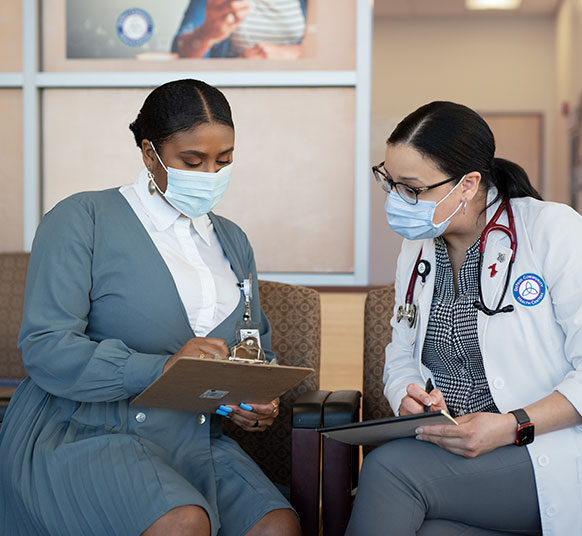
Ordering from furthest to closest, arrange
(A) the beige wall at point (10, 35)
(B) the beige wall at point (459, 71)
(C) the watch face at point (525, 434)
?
(B) the beige wall at point (459, 71) < (A) the beige wall at point (10, 35) < (C) the watch face at point (525, 434)

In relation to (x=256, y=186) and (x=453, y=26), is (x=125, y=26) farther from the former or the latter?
(x=453, y=26)

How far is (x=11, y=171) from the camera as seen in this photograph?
3543mm

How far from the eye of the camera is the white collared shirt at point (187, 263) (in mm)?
2219

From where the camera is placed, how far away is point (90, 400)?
6.48 feet

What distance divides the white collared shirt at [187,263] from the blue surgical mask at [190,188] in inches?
2.1

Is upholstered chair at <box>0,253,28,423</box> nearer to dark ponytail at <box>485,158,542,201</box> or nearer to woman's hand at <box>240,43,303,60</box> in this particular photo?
woman's hand at <box>240,43,303,60</box>

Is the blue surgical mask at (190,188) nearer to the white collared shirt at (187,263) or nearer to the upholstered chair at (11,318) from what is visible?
the white collared shirt at (187,263)

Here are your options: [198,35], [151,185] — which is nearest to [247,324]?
[151,185]

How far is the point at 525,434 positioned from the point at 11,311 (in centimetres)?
199

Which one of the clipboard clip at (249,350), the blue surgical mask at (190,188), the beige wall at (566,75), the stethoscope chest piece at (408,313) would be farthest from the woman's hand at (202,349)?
the beige wall at (566,75)

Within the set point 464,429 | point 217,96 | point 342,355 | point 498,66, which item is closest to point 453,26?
point 498,66

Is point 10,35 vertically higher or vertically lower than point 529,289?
higher

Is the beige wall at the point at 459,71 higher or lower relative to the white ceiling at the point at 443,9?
lower

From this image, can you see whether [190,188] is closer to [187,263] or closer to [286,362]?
[187,263]
